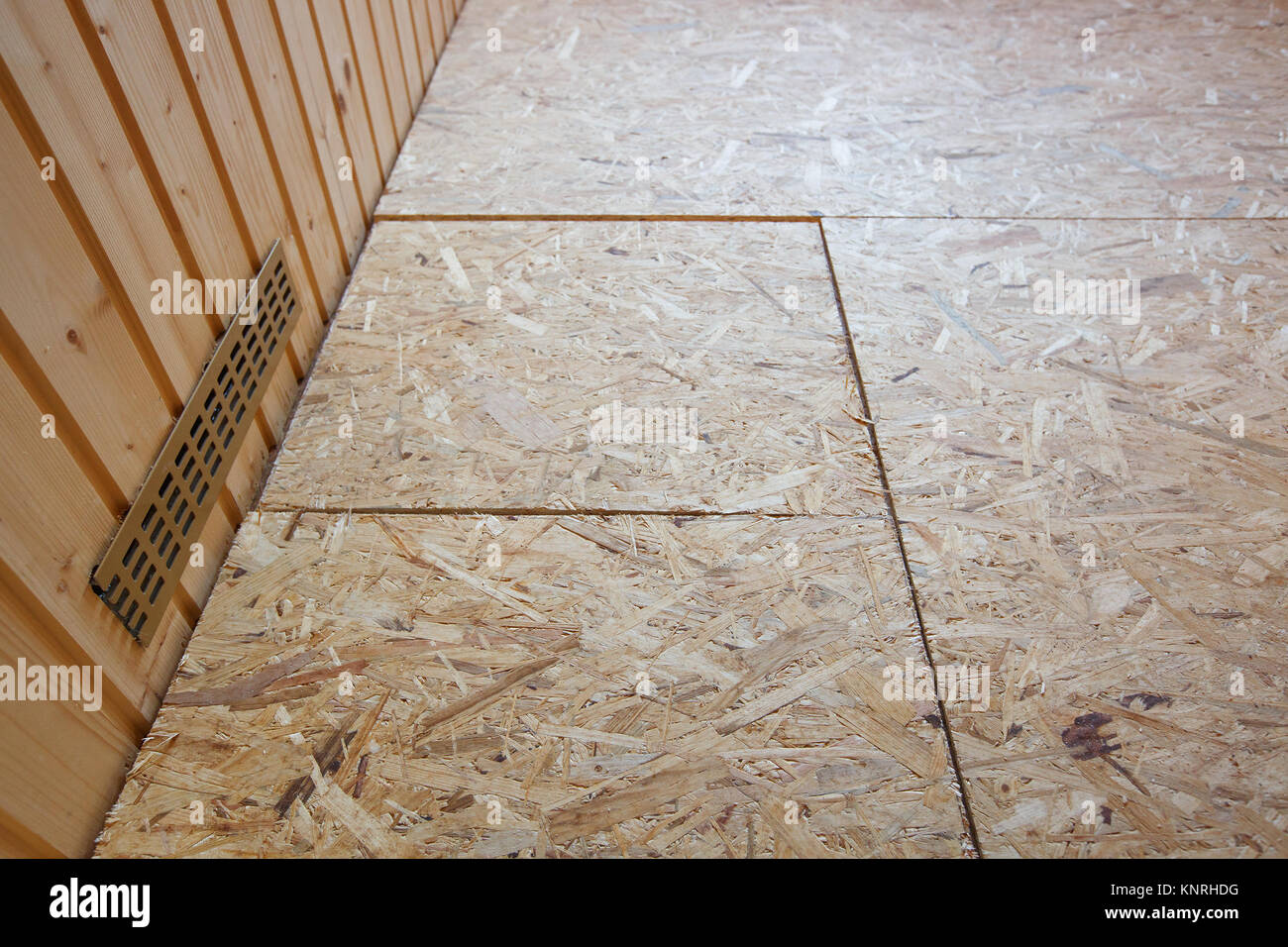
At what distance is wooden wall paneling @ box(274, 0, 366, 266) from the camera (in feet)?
7.51

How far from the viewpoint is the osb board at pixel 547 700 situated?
59.6 inches

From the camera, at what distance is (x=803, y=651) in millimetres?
1755

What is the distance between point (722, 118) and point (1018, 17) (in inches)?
66.4

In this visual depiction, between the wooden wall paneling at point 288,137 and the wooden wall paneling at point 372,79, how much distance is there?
0.50m

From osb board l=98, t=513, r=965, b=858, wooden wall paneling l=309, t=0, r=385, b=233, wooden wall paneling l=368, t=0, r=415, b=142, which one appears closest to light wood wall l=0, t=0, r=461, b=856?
osb board l=98, t=513, r=965, b=858

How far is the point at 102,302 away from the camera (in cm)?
156

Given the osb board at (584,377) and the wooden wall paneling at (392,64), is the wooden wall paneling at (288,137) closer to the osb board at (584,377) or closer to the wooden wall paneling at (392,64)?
the osb board at (584,377)

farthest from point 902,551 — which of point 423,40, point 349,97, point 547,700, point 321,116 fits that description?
point 423,40

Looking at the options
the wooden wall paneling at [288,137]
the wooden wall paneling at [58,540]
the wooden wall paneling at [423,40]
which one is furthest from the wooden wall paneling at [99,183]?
the wooden wall paneling at [423,40]

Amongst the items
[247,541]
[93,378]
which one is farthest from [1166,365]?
[93,378]

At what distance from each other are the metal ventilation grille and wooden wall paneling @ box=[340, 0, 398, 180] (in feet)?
3.00

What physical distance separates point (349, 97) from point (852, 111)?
185cm
